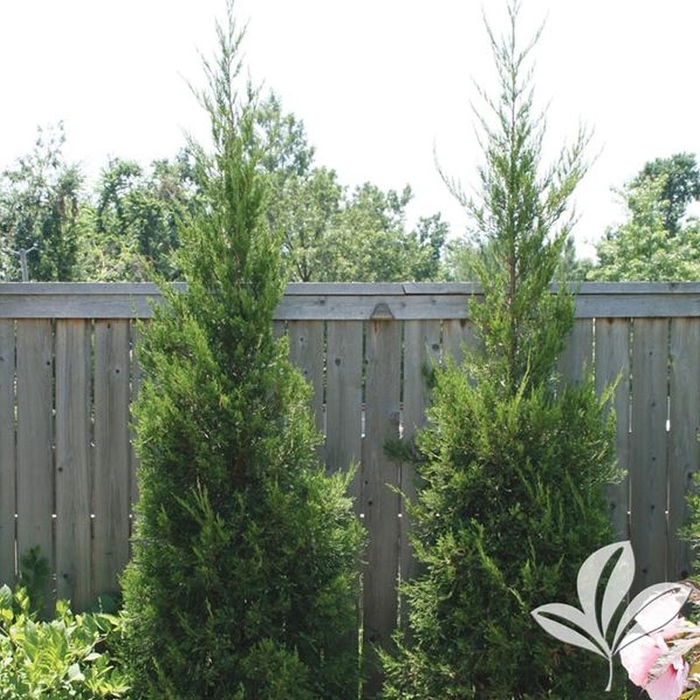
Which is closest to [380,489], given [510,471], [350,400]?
[350,400]

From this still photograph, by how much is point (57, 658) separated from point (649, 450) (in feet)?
8.39

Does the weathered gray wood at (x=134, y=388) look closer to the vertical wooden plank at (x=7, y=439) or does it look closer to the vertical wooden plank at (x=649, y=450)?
the vertical wooden plank at (x=7, y=439)

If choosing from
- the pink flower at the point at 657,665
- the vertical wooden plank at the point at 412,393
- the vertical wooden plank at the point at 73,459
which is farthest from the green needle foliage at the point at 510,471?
the pink flower at the point at 657,665

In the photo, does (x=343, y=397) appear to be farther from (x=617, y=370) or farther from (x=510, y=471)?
(x=617, y=370)

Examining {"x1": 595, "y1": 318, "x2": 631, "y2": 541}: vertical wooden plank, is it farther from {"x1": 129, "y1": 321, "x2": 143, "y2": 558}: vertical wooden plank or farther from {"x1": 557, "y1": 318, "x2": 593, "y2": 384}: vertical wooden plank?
{"x1": 129, "y1": 321, "x2": 143, "y2": 558}: vertical wooden plank

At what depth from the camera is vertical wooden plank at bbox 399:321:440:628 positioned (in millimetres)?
3498

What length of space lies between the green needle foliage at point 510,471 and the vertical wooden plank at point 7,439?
69.7 inches

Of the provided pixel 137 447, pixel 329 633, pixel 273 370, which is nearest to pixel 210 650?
pixel 329 633

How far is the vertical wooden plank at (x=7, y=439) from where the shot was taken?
11.7 feet

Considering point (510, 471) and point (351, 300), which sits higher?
point (351, 300)

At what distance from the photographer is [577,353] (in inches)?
139

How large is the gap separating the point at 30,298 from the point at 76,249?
62.4ft

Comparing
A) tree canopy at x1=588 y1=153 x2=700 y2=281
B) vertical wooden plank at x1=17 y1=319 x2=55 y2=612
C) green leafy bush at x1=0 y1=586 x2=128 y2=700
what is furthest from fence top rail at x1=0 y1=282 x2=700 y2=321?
tree canopy at x1=588 y1=153 x2=700 y2=281

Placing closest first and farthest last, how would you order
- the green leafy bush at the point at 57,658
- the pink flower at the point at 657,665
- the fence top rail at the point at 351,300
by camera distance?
the pink flower at the point at 657,665 < the green leafy bush at the point at 57,658 < the fence top rail at the point at 351,300
